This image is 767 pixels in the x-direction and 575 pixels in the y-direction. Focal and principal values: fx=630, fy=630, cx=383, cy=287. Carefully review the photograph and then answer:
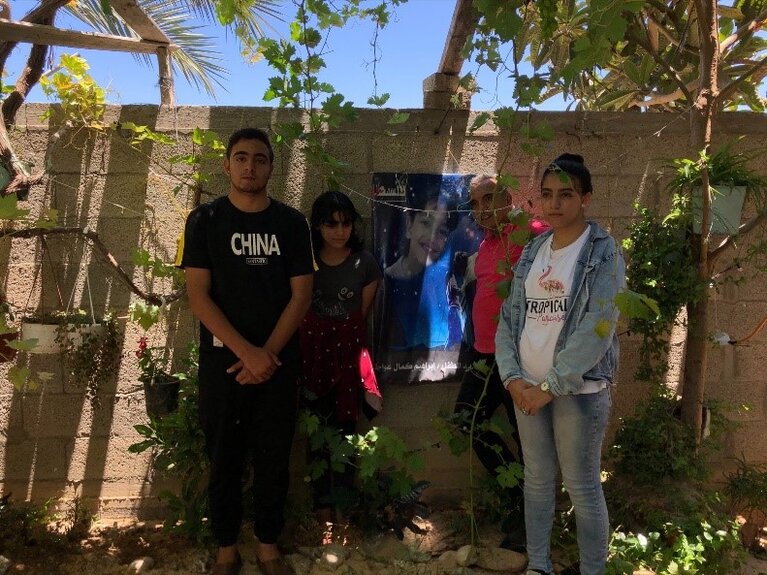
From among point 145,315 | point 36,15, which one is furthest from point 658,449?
point 36,15

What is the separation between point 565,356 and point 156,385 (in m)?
1.80

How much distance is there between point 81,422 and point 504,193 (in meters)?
2.29

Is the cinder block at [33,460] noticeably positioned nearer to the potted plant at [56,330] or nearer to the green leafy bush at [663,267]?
the potted plant at [56,330]

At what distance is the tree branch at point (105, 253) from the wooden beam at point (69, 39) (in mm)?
1027

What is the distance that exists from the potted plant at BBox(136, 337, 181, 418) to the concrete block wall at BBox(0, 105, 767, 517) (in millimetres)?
197

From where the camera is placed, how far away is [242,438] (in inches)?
100

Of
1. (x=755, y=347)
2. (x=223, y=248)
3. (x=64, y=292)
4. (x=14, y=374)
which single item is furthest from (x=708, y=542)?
(x=64, y=292)

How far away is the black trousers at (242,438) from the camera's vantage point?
245 centimetres

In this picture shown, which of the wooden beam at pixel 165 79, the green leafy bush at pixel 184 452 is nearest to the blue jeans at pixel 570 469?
the green leafy bush at pixel 184 452

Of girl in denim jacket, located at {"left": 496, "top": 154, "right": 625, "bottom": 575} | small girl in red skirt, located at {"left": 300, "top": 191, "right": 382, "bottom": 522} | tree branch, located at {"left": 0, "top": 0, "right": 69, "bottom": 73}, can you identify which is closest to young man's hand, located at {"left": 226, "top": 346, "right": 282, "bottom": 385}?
small girl in red skirt, located at {"left": 300, "top": 191, "right": 382, "bottom": 522}

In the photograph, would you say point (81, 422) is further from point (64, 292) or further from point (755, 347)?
point (755, 347)

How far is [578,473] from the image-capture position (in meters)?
2.20

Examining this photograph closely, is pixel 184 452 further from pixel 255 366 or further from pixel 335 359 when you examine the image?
pixel 335 359

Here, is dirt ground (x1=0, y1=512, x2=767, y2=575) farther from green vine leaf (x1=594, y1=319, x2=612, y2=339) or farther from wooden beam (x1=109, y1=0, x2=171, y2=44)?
wooden beam (x1=109, y1=0, x2=171, y2=44)
